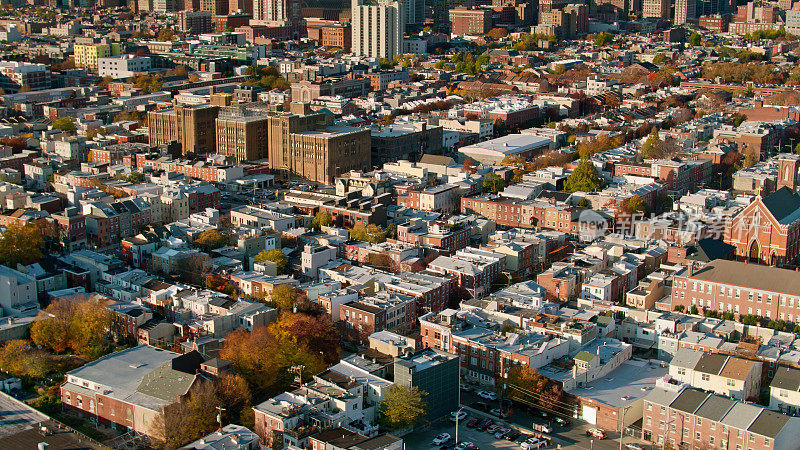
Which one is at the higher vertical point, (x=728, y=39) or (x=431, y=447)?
(x=728, y=39)

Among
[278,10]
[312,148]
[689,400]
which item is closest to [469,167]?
[312,148]

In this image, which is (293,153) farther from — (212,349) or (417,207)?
(212,349)

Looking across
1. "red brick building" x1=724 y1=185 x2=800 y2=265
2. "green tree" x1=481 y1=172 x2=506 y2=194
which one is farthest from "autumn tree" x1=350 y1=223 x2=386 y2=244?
"red brick building" x1=724 y1=185 x2=800 y2=265

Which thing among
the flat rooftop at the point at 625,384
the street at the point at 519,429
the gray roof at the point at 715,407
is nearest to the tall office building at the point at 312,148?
the flat rooftop at the point at 625,384

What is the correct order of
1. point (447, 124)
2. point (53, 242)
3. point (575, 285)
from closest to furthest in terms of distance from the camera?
point (575, 285) < point (53, 242) < point (447, 124)

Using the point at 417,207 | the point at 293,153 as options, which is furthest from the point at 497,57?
the point at 417,207

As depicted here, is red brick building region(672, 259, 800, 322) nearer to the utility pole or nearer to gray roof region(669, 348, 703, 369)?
gray roof region(669, 348, 703, 369)
